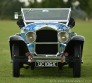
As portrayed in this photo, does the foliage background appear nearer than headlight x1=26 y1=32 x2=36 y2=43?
No

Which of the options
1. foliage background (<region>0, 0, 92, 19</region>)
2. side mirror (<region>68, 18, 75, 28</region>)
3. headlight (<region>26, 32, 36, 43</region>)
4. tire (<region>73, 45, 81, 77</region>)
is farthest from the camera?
foliage background (<region>0, 0, 92, 19</region>)

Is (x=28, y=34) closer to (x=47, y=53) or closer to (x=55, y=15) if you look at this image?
(x=47, y=53)

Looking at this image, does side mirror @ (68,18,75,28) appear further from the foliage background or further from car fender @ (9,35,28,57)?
Result: the foliage background

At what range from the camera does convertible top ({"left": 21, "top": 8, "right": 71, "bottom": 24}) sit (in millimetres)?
14125

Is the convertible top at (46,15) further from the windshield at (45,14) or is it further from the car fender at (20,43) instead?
the car fender at (20,43)

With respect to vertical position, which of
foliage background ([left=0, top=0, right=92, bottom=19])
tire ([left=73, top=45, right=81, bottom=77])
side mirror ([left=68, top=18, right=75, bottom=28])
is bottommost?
tire ([left=73, top=45, right=81, bottom=77])

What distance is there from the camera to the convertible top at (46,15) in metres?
14.1

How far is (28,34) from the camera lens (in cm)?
1267

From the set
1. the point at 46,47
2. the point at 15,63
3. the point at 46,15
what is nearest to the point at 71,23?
the point at 46,15

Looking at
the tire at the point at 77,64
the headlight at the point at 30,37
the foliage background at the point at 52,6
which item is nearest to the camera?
the tire at the point at 77,64

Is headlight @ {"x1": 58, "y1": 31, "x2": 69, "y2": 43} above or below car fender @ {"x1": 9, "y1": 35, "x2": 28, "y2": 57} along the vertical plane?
above

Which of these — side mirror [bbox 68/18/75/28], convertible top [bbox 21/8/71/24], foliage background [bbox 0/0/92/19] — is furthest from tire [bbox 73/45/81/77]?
foliage background [bbox 0/0/92/19]

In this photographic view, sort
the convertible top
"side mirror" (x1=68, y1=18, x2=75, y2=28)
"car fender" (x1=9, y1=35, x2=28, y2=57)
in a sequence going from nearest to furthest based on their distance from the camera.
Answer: "car fender" (x1=9, y1=35, x2=28, y2=57) → "side mirror" (x1=68, y1=18, x2=75, y2=28) → the convertible top

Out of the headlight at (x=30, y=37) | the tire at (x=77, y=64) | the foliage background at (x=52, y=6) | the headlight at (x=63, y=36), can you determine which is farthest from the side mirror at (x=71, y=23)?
the foliage background at (x=52, y=6)
